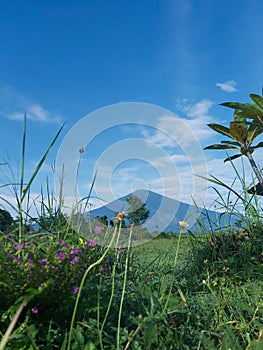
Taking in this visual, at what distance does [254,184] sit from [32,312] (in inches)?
98.8

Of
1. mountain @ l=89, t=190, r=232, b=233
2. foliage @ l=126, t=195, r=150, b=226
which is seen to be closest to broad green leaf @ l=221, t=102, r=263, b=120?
mountain @ l=89, t=190, r=232, b=233

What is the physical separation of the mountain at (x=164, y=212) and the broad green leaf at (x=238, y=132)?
0.77 meters

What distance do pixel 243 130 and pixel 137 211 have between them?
52.8 inches

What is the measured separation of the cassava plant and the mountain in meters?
0.57

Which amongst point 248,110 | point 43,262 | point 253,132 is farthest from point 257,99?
point 43,262

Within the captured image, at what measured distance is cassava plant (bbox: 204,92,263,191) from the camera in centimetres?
330

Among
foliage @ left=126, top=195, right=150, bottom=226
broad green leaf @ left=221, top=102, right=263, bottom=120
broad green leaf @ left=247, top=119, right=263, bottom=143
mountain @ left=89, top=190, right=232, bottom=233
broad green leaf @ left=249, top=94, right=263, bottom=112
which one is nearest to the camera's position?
mountain @ left=89, top=190, right=232, bottom=233

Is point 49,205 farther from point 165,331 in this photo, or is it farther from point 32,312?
point 165,331

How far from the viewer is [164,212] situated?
9.57 feet

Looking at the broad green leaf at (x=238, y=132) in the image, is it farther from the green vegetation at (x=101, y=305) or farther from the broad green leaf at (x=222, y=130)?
the green vegetation at (x=101, y=305)

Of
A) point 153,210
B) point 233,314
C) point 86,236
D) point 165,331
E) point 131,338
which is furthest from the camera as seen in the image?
point 153,210

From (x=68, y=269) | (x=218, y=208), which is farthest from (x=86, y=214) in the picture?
(x=68, y=269)

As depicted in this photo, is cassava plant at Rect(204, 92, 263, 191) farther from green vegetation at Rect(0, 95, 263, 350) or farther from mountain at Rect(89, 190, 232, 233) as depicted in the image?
green vegetation at Rect(0, 95, 263, 350)

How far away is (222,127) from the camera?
3.71 metres
